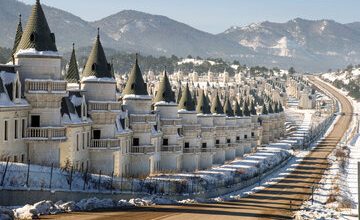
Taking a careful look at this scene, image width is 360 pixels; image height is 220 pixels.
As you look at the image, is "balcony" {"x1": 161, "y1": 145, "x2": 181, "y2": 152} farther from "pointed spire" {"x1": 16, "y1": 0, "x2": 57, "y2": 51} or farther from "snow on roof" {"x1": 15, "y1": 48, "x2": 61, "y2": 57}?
"snow on roof" {"x1": 15, "y1": 48, "x2": 61, "y2": 57}

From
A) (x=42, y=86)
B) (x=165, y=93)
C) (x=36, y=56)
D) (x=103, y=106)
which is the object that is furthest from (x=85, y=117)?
(x=165, y=93)

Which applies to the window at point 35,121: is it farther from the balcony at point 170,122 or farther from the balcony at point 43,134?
the balcony at point 170,122

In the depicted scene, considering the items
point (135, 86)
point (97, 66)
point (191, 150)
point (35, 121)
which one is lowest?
point (191, 150)

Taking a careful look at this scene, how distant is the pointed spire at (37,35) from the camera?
194 feet

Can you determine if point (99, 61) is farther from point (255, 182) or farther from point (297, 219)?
point (255, 182)

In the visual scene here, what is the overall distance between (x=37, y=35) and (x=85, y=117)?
1120 cm

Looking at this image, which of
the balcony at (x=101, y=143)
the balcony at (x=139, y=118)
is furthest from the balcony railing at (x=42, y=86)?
the balcony at (x=139, y=118)

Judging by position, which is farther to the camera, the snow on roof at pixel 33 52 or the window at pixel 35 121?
the window at pixel 35 121

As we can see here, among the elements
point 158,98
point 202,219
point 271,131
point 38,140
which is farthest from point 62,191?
point 271,131

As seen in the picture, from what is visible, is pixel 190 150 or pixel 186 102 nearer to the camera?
pixel 190 150

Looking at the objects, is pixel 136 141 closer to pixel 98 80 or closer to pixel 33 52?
pixel 98 80

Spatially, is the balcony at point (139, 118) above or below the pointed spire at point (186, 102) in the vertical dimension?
below

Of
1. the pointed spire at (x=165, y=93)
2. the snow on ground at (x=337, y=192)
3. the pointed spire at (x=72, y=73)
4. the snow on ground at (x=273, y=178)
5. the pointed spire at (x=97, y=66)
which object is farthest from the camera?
the pointed spire at (x=165, y=93)

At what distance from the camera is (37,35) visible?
194 feet
